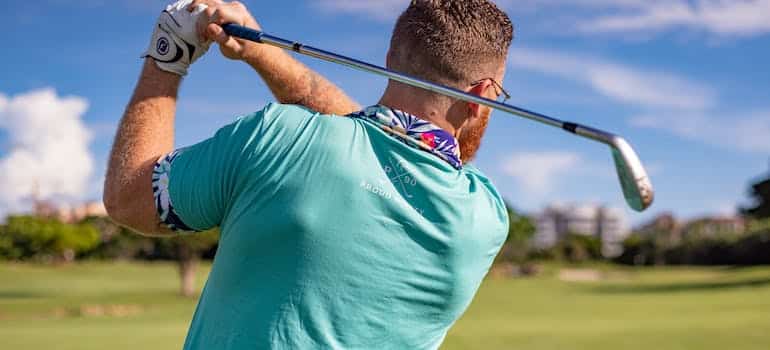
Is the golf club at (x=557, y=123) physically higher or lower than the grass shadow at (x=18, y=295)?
higher

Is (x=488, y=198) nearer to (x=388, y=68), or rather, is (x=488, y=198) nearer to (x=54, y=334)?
(x=388, y=68)

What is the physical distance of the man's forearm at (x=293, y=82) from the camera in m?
2.22

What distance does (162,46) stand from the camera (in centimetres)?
191

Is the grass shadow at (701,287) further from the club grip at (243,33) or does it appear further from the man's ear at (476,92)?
the club grip at (243,33)

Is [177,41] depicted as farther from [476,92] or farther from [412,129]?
[476,92]

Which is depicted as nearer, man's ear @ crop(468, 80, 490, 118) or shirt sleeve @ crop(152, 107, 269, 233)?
shirt sleeve @ crop(152, 107, 269, 233)

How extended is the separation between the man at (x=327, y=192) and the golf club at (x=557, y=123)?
3.2 inches

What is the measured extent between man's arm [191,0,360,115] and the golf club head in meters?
0.80

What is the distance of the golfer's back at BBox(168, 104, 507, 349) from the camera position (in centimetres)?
174

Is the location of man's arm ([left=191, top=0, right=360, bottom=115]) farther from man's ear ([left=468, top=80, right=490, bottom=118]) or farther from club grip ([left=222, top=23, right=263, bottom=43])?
man's ear ([left=468, top=80, right=490, bottom=118])

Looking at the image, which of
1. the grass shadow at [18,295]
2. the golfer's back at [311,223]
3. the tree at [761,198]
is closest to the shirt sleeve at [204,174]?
the golfer's back at [311,223]

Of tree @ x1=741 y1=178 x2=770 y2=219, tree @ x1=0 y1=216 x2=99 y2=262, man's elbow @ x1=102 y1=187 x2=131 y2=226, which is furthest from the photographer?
tree @ x1=741 y1=178 x2=770 y2=219

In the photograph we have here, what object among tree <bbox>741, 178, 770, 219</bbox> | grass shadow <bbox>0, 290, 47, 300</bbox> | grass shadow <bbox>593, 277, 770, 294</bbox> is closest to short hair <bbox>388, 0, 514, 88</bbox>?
grass shadow <bbox>593, 277, 770, 294</bbox>

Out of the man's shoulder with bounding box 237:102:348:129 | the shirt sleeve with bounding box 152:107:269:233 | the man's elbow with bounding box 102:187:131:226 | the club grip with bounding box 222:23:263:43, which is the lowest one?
the man's elbow with bounding box 102:187:131:226
